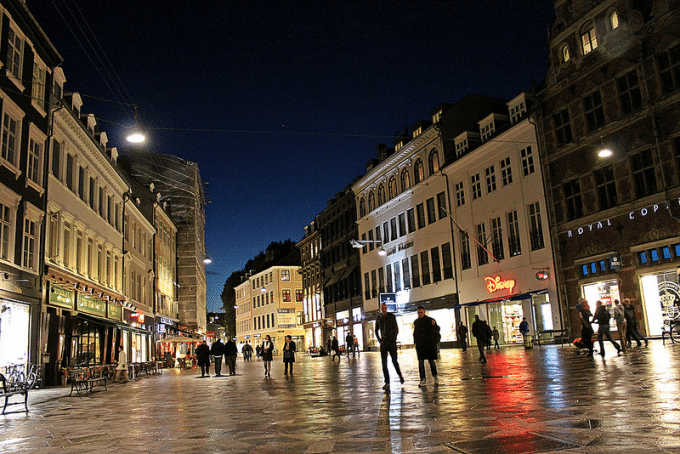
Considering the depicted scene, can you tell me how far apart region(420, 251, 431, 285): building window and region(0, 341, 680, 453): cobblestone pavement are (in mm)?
32479

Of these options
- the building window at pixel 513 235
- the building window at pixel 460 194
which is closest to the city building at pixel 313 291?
the building window at pixel 460 194

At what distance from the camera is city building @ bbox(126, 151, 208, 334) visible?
58.0 meters

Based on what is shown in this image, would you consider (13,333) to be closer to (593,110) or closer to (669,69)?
(593,110)

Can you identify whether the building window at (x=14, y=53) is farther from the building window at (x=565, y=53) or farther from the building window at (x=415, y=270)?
the building window at (x=415, y=270)

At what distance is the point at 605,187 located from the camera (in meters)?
29.0

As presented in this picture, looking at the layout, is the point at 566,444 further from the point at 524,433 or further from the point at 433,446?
the point at 433,446

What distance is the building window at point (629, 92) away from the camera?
27.2m

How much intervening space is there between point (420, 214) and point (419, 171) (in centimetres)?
335

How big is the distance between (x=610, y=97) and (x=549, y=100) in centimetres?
432

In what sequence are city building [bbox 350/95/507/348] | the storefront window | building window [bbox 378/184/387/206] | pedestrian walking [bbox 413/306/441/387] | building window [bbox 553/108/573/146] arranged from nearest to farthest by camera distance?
pedestrian walking [bbox 413/306/441/387]
the storefront window
building window [bbox 553/108/573/146]
city building [bbox 350/95/507/348]
building window [bbox 378/184/387/206]

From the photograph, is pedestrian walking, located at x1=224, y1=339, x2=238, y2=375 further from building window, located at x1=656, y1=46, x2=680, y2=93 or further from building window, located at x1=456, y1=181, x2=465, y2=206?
building window, located at x1=656, y1=46, x2=680, y2=93

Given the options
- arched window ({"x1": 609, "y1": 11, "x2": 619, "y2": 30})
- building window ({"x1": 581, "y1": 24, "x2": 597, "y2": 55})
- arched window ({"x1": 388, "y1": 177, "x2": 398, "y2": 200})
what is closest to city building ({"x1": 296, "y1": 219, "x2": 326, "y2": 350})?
arched window ({"x1": 388, "y1": 177, "x2": 398, "y2": 200})

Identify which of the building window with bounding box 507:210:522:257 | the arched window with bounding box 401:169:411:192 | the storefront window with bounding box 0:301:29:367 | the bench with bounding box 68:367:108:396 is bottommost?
the bench with bounding box 68:367:108:396

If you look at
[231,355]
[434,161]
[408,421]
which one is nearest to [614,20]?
[434,161]
